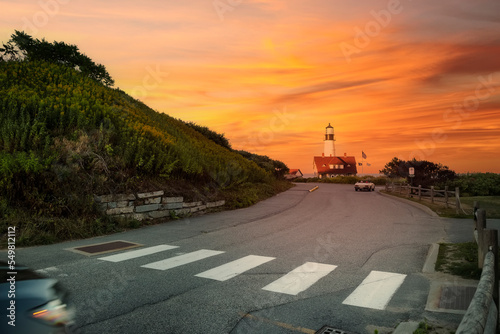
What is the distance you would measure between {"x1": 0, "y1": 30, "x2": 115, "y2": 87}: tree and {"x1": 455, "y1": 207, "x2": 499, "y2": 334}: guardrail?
80.0 feet

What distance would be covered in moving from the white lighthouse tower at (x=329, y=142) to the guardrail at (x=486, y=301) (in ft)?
335

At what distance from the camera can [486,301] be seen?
10.8 ft

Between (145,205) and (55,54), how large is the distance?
1649cm

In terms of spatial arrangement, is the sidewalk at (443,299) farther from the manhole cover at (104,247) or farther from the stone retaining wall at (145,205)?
the stone retaining wall at (145,205)

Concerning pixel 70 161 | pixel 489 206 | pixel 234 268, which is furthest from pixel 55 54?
pixel 489 206

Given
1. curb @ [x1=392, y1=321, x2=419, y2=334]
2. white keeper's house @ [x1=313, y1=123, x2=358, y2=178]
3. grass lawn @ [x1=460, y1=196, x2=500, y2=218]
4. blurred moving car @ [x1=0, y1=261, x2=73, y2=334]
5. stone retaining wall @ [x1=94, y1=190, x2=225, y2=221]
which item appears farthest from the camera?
white keeper's house @ [x1=313, y1=123, x2=358, y2=178]

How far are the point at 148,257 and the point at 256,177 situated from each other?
21.7 m

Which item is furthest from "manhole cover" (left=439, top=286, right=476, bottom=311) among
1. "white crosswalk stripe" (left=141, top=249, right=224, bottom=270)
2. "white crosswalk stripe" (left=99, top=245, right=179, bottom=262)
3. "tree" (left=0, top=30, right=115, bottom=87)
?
"tree" (left=0, top=30, right=115, bottom=87)

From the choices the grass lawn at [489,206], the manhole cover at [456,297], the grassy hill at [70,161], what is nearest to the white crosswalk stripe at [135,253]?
the grassy hill at [70,161]

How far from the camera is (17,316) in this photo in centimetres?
276

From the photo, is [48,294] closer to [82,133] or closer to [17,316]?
[17,316]

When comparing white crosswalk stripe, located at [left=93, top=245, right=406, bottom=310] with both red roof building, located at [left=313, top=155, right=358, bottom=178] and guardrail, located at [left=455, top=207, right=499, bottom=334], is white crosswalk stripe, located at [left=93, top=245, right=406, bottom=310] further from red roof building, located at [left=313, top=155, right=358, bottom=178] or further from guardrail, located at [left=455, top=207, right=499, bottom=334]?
red roof building, located at [left=313, top=155, right=358, bottom=178]

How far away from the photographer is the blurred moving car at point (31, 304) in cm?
274

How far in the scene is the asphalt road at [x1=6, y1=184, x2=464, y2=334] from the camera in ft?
16.1
